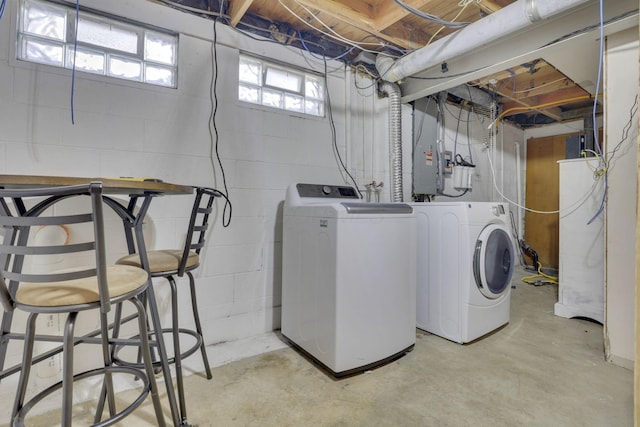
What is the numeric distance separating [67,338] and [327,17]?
7.81 feet

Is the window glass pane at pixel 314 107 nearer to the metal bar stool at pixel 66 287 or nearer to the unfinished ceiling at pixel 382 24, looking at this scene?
the unfinished ceiling at pixel 382 24

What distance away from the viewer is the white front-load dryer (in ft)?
6.96

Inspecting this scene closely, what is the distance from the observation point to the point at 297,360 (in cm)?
195

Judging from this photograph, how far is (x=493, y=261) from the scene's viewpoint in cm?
225

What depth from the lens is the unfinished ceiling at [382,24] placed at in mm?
1959

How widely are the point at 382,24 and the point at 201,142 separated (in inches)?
60.7

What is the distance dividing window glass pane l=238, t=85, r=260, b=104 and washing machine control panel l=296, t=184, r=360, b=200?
773 mm

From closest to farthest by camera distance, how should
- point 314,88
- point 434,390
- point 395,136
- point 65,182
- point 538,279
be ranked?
point 65,182, point 434,390, point 314,88, point 395,136, point 538,279

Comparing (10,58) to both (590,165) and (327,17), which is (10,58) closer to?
(327,17)

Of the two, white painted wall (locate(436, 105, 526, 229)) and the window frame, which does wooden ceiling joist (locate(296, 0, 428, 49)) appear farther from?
white painted wall (locate(436, 105, 526, 229))

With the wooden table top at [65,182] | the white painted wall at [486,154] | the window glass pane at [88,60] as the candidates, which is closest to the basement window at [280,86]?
the window glass pane at [88,60]

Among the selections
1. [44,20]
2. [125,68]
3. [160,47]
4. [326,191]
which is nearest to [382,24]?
[326,191]

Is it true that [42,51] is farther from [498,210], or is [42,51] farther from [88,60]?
[498,210]

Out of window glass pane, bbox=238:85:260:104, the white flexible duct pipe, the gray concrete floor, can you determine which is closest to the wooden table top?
the gray concrete floor
